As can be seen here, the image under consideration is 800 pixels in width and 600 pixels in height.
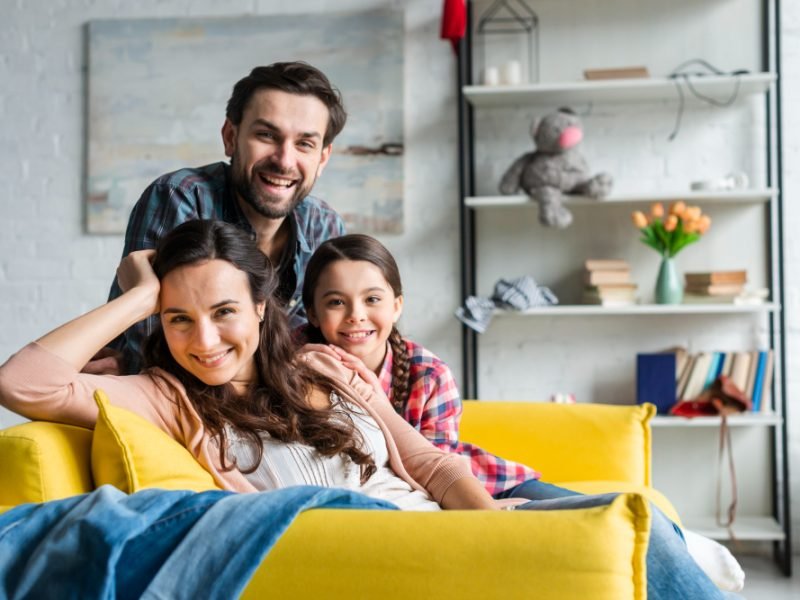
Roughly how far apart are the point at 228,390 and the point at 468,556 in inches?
29.6

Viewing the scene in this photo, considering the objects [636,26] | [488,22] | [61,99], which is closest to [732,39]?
[636,26]

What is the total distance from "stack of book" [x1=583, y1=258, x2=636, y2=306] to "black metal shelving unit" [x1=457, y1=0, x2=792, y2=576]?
0.44 meters

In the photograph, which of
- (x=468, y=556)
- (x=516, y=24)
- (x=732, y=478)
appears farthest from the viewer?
(x=516, y=24)

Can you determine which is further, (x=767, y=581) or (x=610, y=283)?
(x=610, y=283)

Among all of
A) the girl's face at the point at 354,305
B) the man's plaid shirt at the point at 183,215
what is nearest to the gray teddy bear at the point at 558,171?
the man's plaid shirt at the point at 183,215

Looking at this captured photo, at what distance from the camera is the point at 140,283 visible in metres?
1.68

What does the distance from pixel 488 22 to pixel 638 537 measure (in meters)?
2.92

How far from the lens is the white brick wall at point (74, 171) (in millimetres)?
3750

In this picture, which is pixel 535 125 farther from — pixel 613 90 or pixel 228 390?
pixel 228 390

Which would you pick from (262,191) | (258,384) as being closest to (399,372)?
(258,384)

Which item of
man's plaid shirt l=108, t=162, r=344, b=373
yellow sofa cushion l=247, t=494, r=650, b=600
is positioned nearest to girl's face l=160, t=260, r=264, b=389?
man's plaid shirt l=108, t=162, r=344, b=373

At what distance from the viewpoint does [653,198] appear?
3414 mm

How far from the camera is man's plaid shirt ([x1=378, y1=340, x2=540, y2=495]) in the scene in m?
2.04

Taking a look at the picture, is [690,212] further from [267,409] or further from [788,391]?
[267,409]
